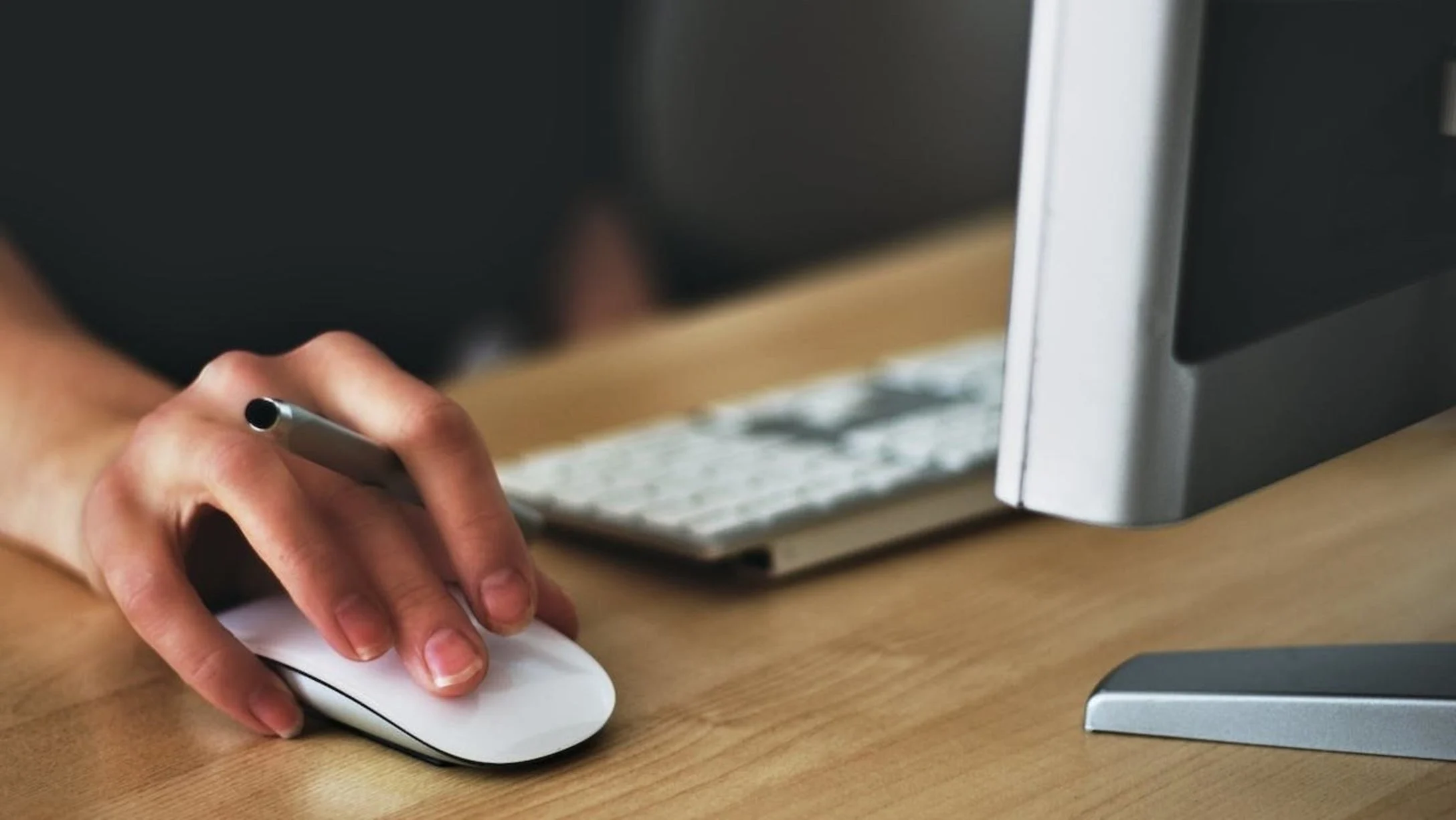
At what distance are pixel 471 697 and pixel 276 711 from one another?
73mm

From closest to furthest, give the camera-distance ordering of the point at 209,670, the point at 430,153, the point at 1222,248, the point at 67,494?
the point at 1222,248
the point at 209,670
the point at 67,494
the point at 430,153

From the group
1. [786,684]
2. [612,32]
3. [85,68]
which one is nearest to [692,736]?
[786,684]

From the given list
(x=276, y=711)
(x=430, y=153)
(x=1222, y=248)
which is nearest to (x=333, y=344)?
Result: (x=276, y=711)

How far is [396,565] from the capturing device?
558 mm

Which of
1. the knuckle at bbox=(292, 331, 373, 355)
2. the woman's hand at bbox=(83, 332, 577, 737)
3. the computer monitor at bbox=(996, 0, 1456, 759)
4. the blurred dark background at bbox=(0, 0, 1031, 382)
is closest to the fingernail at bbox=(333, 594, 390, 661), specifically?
the woman's hand at bbox=(83, 332, 577, 737)

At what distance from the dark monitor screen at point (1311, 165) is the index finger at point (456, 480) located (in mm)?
241

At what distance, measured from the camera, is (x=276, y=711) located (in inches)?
21.7

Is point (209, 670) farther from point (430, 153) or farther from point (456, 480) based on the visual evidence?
point (430, 153)

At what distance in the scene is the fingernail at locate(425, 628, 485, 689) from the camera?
52cm

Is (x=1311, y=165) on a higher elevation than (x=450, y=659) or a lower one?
higher

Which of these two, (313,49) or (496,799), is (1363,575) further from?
(313,49)

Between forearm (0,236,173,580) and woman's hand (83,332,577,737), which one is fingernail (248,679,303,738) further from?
forearm (0,236,173,580)

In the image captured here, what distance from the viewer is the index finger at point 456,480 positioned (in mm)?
557

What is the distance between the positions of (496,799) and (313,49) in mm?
1340
